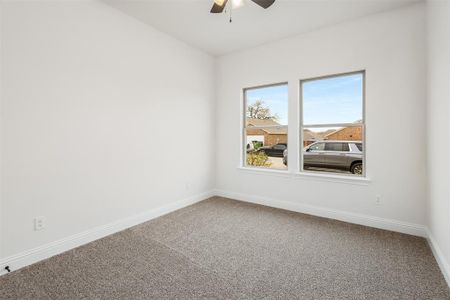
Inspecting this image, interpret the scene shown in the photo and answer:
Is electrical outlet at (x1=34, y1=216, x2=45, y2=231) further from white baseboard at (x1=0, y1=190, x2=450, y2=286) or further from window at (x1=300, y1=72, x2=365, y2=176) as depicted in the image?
window at (x1=300, y1=72, x2=365, y2=176)

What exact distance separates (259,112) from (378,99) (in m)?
1.87

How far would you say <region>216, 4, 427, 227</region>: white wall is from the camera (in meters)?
2.72

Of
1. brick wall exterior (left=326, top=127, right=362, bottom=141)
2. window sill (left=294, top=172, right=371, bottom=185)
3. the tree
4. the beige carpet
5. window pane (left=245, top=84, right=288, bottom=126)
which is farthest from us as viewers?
the tree

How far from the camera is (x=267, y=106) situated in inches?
161

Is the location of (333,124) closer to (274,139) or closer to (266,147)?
(274,139)

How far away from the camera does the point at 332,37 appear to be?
3238mm

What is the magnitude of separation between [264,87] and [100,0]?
272cm

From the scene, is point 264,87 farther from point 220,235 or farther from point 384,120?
point 220,235

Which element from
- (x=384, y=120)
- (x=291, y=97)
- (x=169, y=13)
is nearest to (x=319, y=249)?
(x=384, y=120)

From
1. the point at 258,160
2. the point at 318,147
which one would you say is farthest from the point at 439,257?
the point at 258,160

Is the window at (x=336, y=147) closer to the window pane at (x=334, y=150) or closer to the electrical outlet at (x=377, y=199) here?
the window pane at (x=334, y=150)

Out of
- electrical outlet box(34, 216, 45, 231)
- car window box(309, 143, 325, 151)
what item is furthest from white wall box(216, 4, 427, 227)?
electrical outlet box(34, 216, 45, 231)

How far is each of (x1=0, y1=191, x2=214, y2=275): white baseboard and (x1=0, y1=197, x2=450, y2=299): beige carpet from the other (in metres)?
0.09

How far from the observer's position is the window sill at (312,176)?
310 centimetres
